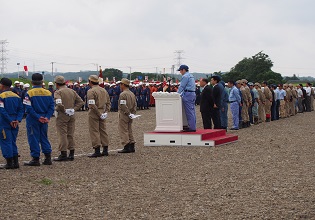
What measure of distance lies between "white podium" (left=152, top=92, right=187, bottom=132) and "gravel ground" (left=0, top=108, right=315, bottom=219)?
885 millimetres

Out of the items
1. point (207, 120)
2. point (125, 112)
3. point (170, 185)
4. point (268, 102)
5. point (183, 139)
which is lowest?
point (170, 185)

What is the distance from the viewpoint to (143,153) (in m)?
14.5

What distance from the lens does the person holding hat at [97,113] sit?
1361cm

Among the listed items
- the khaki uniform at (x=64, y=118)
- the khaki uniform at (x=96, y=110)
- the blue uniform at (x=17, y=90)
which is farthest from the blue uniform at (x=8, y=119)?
the blue uniform at (x=17, y=90)

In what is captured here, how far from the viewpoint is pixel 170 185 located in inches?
388

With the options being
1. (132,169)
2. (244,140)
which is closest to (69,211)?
(132,169)

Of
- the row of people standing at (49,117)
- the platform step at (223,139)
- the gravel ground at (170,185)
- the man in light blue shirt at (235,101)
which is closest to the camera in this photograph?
the gravel ground at (170,185)

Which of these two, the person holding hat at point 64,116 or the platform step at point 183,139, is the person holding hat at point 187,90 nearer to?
the platform step at point 183,139

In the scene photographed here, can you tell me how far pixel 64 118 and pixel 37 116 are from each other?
44.7 inches

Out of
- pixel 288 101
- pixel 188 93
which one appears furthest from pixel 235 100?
pixel 288 101

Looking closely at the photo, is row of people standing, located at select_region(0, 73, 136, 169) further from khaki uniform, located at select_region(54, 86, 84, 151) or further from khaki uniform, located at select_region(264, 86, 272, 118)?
khaki uniform, located at select_region(264, 86, 272, 118)

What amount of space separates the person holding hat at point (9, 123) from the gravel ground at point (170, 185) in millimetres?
476

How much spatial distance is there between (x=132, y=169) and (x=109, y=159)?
5.66 ft

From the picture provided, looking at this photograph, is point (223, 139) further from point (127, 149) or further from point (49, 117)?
point (49, 117)
